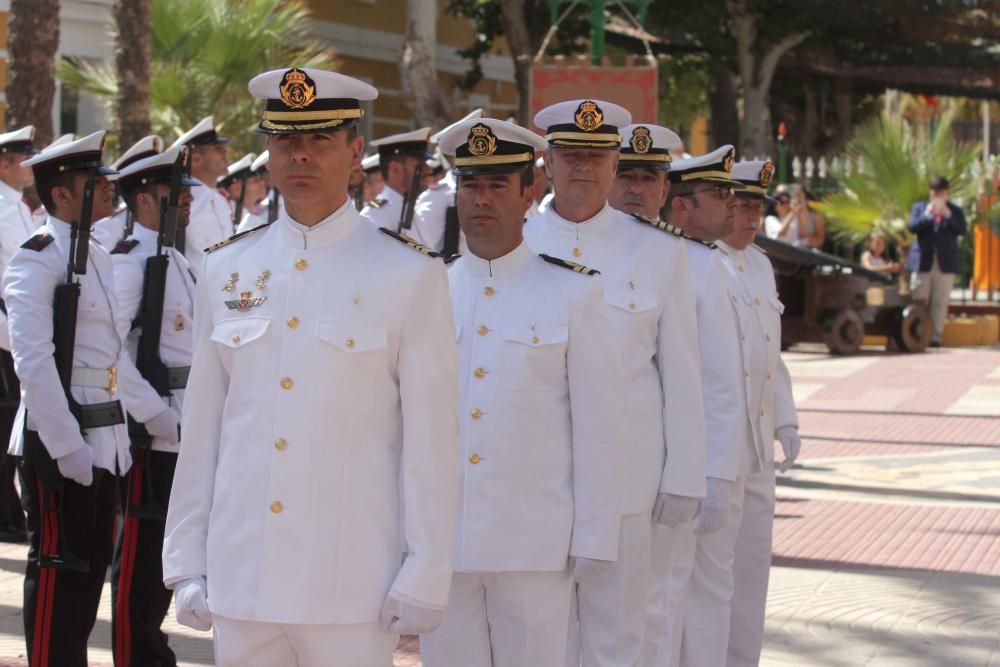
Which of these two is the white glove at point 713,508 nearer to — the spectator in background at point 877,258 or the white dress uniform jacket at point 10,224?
the white dress uniform jacket at point 10,224

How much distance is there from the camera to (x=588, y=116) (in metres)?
5.11

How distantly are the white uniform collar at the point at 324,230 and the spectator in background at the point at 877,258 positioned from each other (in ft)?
61.6

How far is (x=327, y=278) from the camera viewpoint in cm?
368

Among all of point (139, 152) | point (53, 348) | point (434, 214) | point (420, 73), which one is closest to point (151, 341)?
point (53, 348)

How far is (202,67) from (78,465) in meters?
13.0

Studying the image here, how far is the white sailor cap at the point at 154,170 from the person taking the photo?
254 inches

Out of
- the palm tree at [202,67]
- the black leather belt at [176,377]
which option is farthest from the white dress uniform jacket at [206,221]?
the palm tree at [202,67]

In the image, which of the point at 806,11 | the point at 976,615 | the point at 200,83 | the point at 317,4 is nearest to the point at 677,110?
the point at 806,11

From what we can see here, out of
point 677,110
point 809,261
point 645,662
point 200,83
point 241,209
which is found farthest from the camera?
point 677,110

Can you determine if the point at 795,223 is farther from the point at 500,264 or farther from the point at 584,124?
the point at 500,264

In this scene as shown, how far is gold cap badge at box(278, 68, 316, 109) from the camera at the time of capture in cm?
365

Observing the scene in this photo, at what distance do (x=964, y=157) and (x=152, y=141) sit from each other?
1743cm

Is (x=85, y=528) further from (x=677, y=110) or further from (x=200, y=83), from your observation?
(x=677, y=110)

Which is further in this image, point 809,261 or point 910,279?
point 910,279
